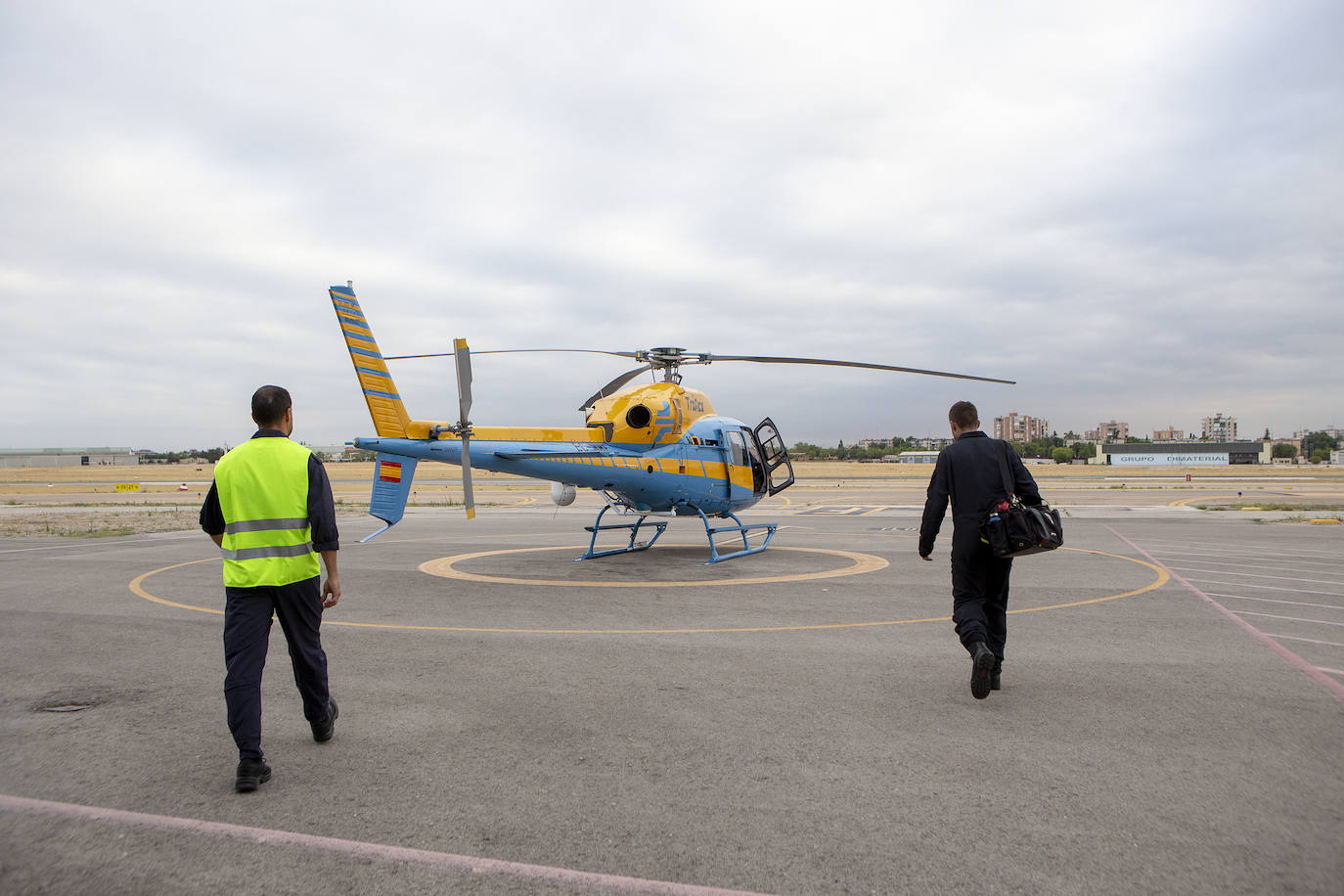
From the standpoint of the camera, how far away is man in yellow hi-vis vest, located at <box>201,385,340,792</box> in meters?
4.33

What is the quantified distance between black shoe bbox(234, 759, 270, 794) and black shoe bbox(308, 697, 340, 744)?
21.1 inches

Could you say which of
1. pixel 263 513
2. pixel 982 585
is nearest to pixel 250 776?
pixel 263 513

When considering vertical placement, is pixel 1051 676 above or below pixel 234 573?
below

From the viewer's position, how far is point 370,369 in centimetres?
1148

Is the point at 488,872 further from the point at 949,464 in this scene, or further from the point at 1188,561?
the point at 1188,561

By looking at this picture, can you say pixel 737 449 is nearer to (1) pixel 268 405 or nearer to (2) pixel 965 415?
(2) pixel 965 415

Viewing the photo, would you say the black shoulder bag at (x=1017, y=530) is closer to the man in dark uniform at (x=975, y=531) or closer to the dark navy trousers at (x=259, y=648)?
the man in dark uniform at (x=975, y=531)

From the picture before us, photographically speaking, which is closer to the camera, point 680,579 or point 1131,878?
point 1131,878

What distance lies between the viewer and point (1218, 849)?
11.0 feet

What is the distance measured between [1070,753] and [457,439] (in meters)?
9.36

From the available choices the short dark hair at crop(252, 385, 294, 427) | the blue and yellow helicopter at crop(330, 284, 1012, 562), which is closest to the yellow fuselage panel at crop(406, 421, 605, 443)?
the blue and yellow helicopter at crop(330, 284, 1012, 562)

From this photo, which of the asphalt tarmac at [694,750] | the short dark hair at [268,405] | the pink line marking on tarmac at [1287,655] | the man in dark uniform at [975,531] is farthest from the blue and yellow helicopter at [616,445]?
the man in dark uniform at [975,531]

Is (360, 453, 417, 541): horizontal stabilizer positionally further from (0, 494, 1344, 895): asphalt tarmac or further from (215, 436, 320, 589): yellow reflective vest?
(215, 436, 320, 589): yellow reflective vest

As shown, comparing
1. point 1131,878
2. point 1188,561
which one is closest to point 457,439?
point 1131,878
